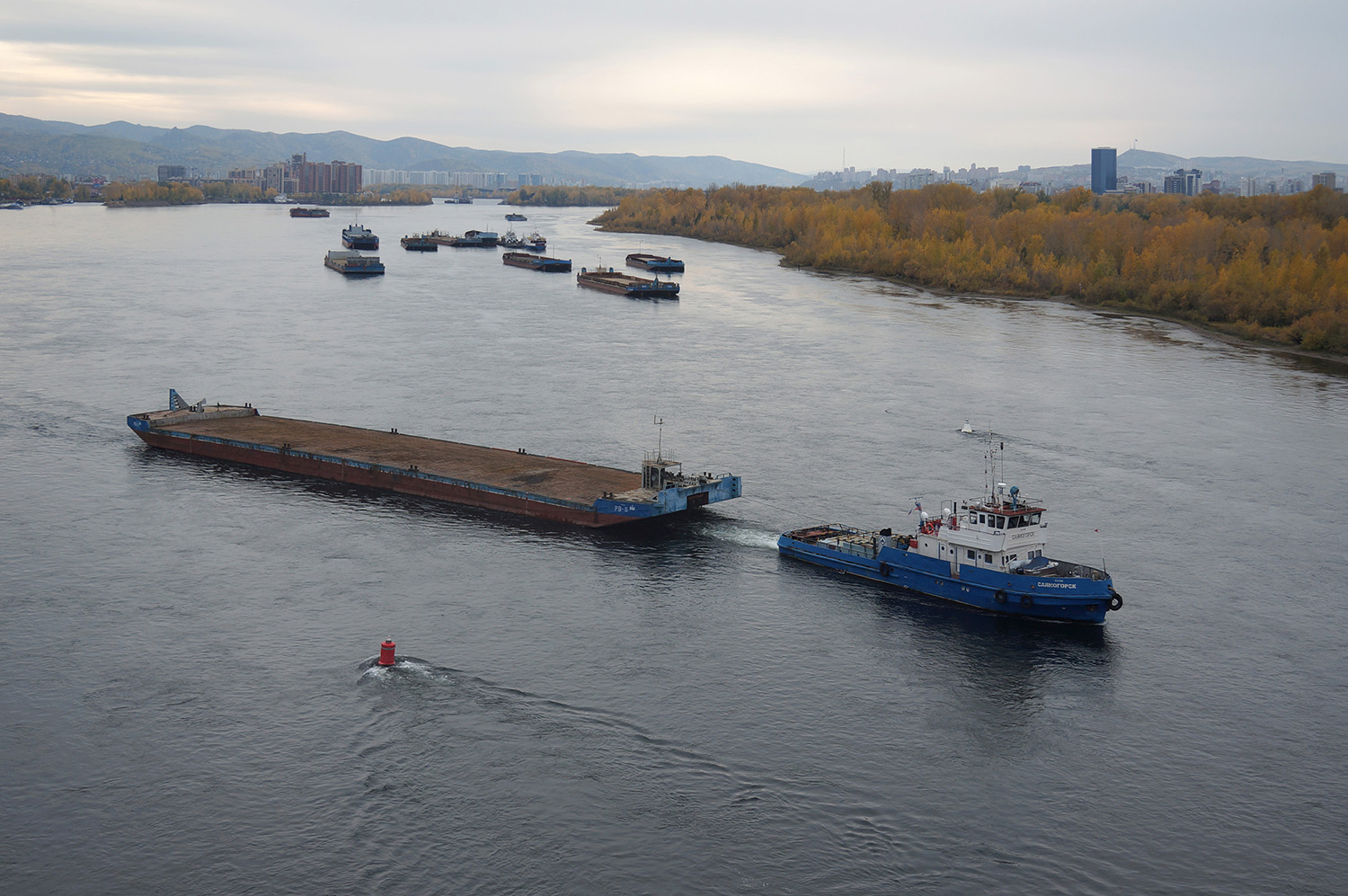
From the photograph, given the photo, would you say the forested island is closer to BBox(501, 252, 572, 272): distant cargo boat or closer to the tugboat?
BBox(501, 252, 572, 272): distant cargo boat

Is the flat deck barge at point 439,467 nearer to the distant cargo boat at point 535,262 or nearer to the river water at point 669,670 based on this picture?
the river water at point 669,670

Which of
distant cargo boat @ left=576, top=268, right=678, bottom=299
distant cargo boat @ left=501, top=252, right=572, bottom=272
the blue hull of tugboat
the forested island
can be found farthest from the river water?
distant cargo boat @ left=501, top=252, right=572, bottom=272

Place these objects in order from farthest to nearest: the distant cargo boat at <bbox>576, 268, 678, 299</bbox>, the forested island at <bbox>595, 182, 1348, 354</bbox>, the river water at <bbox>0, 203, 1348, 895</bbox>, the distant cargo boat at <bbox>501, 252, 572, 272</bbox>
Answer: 1. the distant cargo boat at <bbox>501, 252, 572, 272</bbox>
2. the distant cargo boat at <bbox>576, 268, 678, 299</bbox>
3. the forested island at <bbox>595, 182, 1348, 354</bbox>
4. the river water at <bbox>0, 203, 1348, 895</bbox>

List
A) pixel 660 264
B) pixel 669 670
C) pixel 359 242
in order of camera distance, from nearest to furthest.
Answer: pixel 669 670 < pixel 660 264 < pixel 359 242

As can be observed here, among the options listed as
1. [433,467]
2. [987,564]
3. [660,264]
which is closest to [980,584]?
[987,564]

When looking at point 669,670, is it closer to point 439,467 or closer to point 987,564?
point 987,564

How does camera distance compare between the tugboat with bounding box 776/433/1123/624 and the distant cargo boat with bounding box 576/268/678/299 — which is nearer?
the tugboat with bounding box 776/433/1123/624
